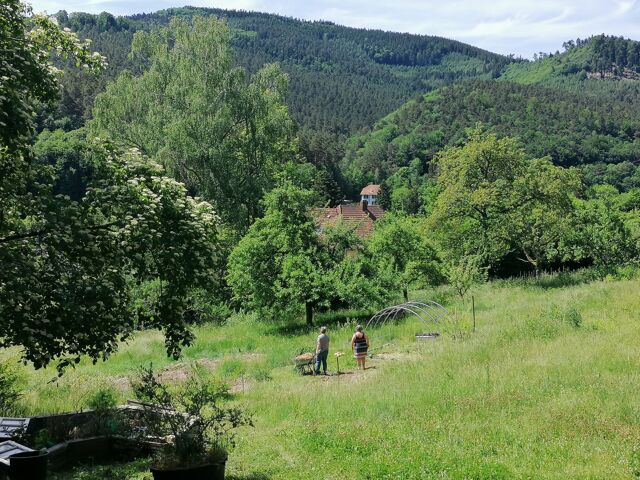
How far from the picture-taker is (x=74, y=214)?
29.0 ft

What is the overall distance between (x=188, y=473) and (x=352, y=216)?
170 ft

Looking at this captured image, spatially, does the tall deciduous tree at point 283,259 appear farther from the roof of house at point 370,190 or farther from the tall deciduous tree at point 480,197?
the roof of house at point 370,190

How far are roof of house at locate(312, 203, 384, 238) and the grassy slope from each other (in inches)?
378

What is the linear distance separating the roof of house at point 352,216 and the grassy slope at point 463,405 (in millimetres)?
9610

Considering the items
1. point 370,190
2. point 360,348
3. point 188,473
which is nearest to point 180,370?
point 360,348

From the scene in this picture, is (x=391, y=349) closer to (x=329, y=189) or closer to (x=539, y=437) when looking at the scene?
(x=539, y=437)

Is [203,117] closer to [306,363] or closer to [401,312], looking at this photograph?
[401,312]

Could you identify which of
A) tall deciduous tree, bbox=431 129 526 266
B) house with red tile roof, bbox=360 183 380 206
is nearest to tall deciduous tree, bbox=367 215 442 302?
tall deciduous tree, bbox=431 129 526 266

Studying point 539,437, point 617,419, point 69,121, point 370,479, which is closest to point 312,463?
point 370,479

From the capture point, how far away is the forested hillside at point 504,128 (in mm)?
131000

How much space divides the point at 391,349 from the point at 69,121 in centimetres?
6462

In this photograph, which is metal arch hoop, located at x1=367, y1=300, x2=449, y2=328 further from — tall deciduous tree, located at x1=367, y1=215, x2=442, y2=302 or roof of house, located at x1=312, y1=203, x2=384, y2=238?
roof of house, located at x1=312, y1=203, x2=384, y2=238

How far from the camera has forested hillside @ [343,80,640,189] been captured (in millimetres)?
131000

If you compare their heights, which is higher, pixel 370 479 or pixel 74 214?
pixel 74 214
